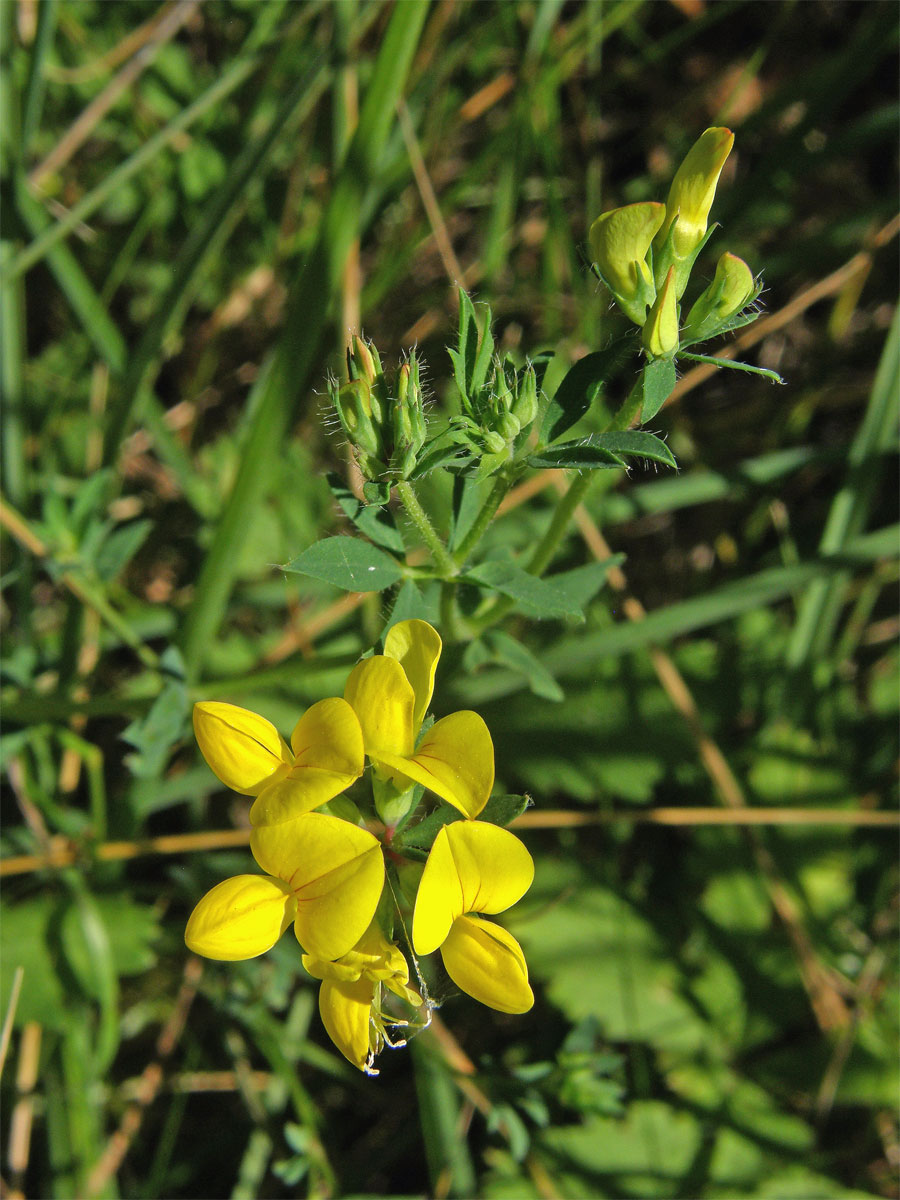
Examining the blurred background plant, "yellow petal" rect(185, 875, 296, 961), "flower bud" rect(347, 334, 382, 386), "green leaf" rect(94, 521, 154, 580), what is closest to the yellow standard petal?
"yellow petal" rect(185, 875, 296, 961)

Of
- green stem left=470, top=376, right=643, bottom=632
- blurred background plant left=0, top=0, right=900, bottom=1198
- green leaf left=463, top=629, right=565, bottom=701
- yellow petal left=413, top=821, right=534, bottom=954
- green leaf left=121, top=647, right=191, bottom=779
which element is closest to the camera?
yellow petal left=413, top=821, right=534, bottom=954

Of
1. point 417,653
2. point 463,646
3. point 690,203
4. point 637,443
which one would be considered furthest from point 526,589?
point 690,203

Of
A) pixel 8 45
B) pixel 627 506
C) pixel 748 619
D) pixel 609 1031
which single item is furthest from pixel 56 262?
pixel 609 1031

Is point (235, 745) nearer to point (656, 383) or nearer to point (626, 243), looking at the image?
point (656, 383)

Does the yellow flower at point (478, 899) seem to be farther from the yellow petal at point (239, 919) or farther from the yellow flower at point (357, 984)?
the yellow petal at point (239, 919)

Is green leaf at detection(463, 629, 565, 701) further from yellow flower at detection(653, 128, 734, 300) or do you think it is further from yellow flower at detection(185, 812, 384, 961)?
yellow flower at detection(653, 128, 734, 300)

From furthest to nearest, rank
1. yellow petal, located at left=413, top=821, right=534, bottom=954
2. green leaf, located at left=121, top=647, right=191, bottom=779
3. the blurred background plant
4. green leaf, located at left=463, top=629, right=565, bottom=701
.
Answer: the blurred background plant < green leaf, located at left=121, top=647, right=191, bottom=779 < green leaf, located at left=463, top=629, right=565, bottom=701 < yellow petal, located at left=413, top=821, right=534, bottom=954

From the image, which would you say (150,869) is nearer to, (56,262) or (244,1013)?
(244,1013)
